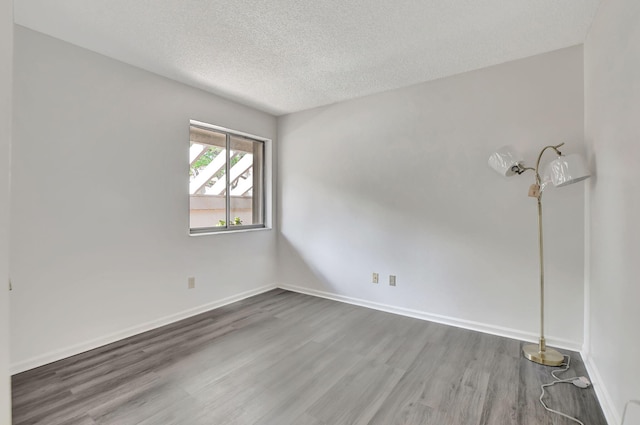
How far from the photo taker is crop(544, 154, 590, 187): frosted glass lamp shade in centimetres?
207

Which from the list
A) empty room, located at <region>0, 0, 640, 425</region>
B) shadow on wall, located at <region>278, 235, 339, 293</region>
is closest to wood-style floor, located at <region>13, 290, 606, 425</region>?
empty room, located at <region>0, 0, 640, 425</region>

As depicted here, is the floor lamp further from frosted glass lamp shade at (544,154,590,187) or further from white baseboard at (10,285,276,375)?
white baseboard at (10,285,276,375)

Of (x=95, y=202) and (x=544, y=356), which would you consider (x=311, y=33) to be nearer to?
(x=95, y=202)

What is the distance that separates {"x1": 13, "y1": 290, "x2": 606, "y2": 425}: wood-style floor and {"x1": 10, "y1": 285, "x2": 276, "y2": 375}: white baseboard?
7 centimetres

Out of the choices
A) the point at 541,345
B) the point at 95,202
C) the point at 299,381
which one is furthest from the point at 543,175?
the point at 95,202

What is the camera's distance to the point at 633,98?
145cm

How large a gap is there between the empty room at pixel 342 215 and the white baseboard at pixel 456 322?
21mm

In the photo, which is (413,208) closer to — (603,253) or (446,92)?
(446,92)

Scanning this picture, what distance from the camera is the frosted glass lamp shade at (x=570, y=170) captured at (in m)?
2.07

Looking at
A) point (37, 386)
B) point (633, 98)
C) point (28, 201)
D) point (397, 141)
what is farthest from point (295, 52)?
point (37, 386)

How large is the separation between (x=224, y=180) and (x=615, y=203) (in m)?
3.71

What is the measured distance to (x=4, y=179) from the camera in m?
1.19

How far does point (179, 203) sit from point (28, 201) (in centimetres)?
120

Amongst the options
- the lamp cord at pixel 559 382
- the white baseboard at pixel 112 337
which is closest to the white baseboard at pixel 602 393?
the lamp cord at pixel 559 382
